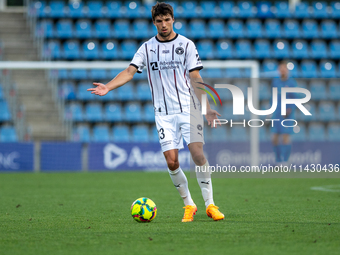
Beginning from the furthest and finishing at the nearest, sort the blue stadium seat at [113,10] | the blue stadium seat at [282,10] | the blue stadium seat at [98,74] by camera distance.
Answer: the blue stadium seat at [282,10] < the blue stadium seat at [113,10] < the blue stadium seat at [98,74]

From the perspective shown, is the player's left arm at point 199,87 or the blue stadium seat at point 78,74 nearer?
the player's left arm at point 199,87

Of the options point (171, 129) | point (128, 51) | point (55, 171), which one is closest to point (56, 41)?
point (128, 51)

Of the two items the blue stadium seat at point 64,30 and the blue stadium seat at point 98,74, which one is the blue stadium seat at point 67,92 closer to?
the blue stadium seat at point 98,74

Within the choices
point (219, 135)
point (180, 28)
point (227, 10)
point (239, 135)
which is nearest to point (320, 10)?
point (227, 10)

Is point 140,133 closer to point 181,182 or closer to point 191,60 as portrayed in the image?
point 181,182

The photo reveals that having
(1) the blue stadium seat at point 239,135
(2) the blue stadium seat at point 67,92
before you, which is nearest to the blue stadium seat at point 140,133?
(2) the blue stadium seat at point 67,92

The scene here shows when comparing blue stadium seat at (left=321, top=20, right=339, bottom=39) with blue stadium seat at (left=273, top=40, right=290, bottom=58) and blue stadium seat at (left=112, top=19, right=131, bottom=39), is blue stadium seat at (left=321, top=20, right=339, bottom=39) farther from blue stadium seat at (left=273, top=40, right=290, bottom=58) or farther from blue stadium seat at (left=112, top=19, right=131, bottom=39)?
blue stadium seat at (left=112, top=19, right=131, bottom=39)

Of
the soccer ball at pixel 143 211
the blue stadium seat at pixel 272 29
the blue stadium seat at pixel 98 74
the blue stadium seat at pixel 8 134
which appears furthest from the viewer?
the blue stadium seat at pixel 272 29

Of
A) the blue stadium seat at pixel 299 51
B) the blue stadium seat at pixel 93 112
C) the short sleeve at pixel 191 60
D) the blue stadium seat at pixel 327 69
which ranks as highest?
the blue stadium seat at pixel 299 51

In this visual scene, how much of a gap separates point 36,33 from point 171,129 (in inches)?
556

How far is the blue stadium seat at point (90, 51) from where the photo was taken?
1736 centimetres

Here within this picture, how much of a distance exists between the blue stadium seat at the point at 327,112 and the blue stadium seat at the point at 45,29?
9586 millimetres

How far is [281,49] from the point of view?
18375mm

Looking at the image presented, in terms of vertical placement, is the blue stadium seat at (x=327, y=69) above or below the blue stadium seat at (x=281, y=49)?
below
